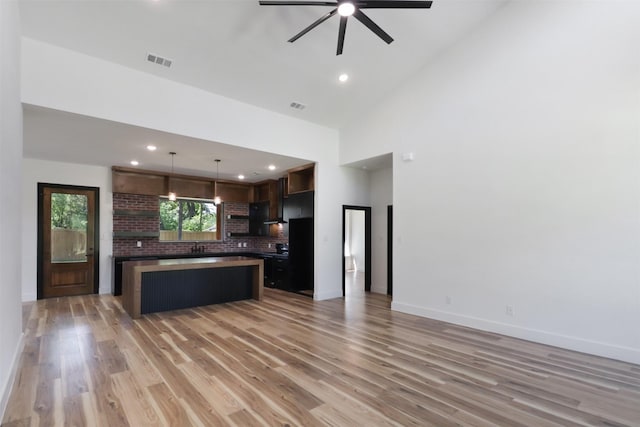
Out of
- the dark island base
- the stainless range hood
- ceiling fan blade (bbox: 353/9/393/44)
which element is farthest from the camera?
the stainless range hood

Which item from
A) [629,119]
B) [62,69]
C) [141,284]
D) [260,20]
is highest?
[260,20]

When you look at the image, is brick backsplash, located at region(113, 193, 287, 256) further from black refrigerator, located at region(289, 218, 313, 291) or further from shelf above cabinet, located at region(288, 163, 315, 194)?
shelf above cabinet, located at region(288, 163, 315, 194)

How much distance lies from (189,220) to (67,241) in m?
2.55

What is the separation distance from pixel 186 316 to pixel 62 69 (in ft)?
12.2

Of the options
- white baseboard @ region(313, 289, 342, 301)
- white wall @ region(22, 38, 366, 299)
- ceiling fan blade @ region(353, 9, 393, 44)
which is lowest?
white baseboard @ region(313, 289, 342, 301)

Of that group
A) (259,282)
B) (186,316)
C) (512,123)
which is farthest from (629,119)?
(186,316)

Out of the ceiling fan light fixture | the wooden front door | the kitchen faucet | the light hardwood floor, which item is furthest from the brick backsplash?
the ceiling fan light fixture

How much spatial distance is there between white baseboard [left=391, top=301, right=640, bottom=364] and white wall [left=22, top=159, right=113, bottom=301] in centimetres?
652

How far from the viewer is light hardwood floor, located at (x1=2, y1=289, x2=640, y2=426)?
2.33 meters

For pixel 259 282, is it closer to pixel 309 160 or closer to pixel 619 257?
pixel 309 160

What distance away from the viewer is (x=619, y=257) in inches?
133

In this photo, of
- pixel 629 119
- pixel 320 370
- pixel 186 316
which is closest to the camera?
pixel 320 370

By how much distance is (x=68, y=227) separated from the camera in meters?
6.55

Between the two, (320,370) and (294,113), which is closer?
(320,370)
